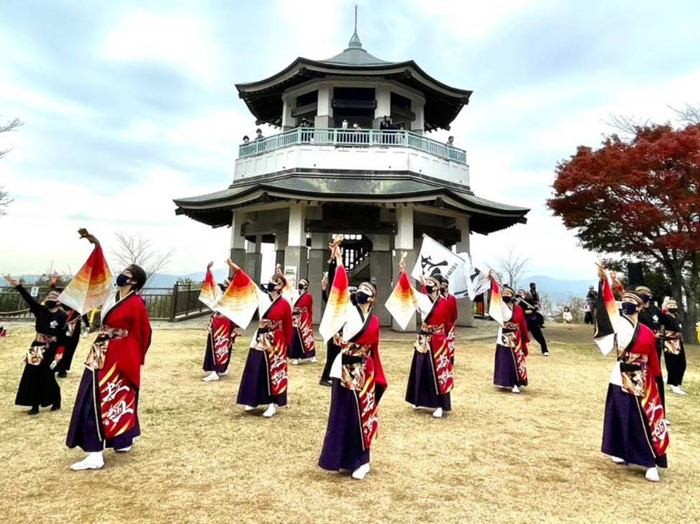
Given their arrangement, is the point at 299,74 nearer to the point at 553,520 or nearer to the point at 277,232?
the point at 277,232

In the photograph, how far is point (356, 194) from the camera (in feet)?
43.6

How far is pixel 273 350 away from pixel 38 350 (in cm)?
299

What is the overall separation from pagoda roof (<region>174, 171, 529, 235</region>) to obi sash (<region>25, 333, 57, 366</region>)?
8613 mm

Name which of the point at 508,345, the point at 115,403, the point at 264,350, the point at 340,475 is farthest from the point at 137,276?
the point at 508,345

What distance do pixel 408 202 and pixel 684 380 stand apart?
8317mm

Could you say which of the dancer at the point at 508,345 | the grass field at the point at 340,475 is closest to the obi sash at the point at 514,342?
Answer: the dancer at the point at 508,345

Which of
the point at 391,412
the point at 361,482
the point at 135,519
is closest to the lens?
the point at 135,519

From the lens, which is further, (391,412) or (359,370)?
(391,412)

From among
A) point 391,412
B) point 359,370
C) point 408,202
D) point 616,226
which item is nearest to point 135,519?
point 359,370

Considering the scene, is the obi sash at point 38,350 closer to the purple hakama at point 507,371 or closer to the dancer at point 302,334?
the dancer at point 302,334

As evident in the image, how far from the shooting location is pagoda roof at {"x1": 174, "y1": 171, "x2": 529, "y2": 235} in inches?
523

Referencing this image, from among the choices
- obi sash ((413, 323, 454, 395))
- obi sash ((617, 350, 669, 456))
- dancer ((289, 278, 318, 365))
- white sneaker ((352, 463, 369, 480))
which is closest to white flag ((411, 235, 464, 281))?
Answer: dancer ((289, 278, 318, 365))

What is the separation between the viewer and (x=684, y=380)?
8555 mm

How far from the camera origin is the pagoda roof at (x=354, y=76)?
15875mm
